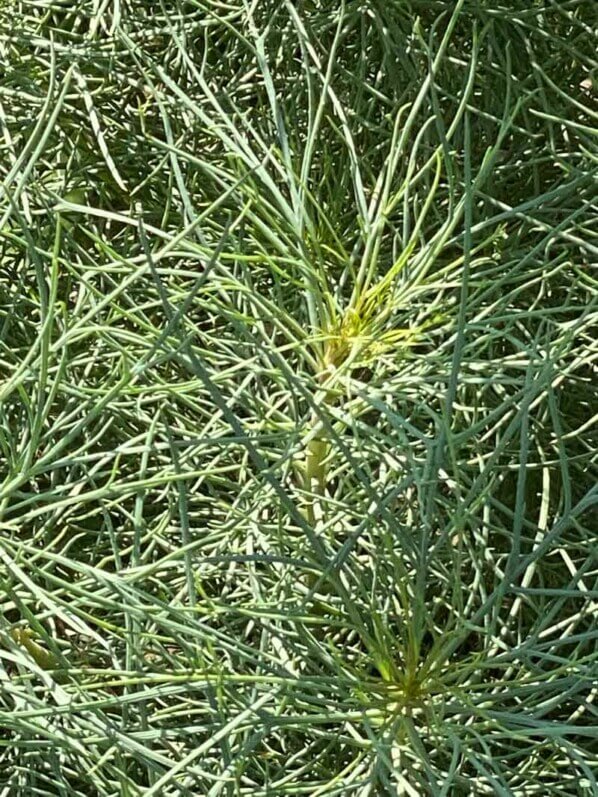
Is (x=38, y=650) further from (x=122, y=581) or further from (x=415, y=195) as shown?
(x=415, y=195)

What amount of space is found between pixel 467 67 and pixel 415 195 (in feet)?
0.29

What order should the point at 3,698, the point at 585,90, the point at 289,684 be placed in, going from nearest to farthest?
1. the point at 289,684
2. the point at 3,698
3. the point at 585,90

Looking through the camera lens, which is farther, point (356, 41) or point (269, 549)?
point (356, 41)

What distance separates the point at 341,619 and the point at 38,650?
152mm

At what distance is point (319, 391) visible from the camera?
1.89ft

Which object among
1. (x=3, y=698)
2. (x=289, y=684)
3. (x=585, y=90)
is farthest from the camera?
(x=585, y=90)

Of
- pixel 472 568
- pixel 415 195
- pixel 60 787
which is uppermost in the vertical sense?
pixel 415 195

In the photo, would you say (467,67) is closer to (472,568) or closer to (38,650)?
(472,568)

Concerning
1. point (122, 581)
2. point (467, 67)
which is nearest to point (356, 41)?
point (467, 67)

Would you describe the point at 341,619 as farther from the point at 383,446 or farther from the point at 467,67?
the point at 467,67

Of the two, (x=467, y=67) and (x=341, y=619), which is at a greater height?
(x=467, y=67)

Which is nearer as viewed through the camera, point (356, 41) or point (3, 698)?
point (3, 698)

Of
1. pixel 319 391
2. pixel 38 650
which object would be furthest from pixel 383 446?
pixel 38 650

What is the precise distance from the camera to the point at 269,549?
61 cm
